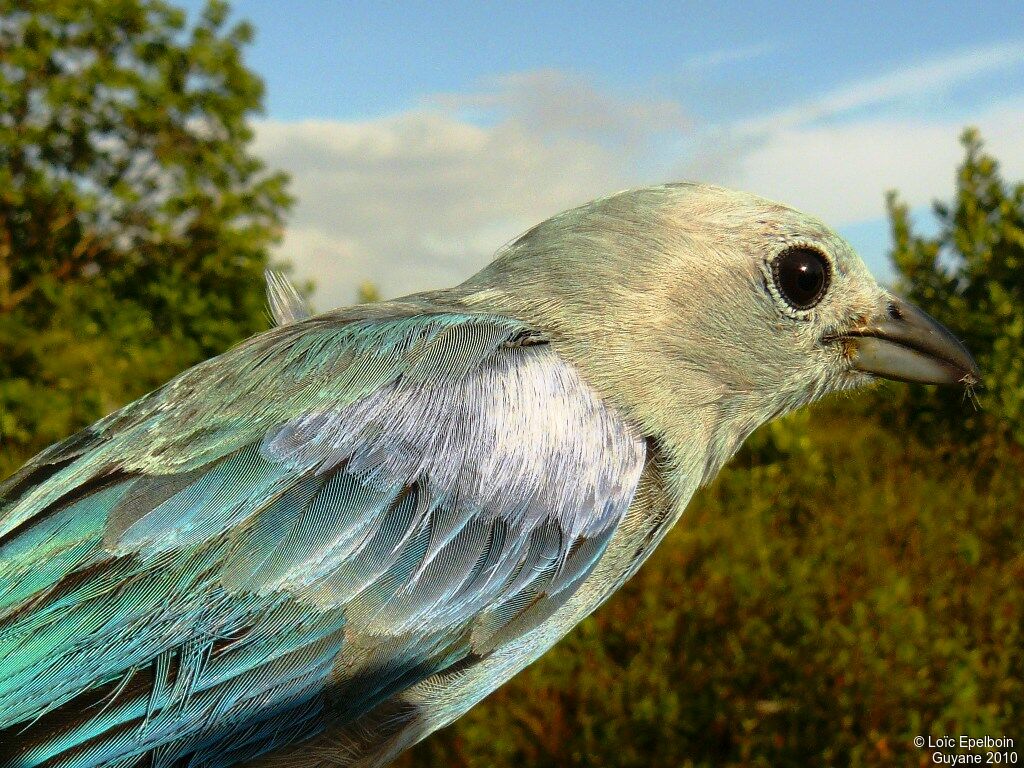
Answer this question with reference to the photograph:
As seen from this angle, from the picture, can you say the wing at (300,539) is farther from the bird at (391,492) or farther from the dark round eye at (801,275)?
the dark round eye at (801,275)

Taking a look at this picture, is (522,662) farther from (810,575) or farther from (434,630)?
(810,575)

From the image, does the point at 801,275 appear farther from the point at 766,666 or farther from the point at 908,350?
the point at 766,666

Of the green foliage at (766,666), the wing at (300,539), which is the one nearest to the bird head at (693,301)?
the wing at (300,539)

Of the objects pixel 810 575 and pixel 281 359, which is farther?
pixel 810 575

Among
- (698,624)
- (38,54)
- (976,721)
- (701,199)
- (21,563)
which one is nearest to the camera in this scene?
(21,563)

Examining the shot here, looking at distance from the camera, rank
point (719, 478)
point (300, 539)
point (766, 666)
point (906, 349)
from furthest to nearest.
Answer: point (719, 478) → point (766, 666) → point (906, 349) → point (300, 539)

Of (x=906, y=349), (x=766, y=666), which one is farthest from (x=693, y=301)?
(x=766, y=666)

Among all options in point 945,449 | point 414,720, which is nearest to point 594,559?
point 414,720
